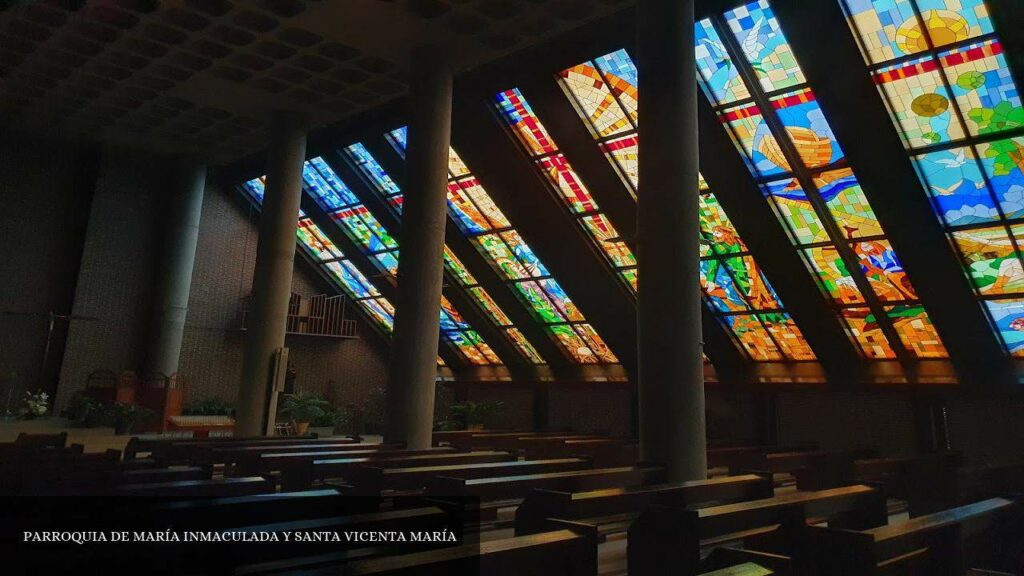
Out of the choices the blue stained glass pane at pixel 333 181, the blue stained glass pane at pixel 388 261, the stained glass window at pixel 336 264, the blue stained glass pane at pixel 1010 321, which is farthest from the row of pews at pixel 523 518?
the stained glass window at pixel 336 264

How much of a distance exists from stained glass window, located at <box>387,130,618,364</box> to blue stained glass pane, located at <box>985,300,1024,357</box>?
6.32 m

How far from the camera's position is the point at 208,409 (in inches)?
572

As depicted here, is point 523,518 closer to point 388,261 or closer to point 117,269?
point 388,261

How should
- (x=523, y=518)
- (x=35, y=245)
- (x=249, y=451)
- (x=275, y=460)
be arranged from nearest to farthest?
(x=523, y=518) < (x=275, y=460) < (x=249, y=451) < (x=35, y=245)

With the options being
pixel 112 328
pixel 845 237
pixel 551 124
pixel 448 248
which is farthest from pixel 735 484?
pixel 112 328

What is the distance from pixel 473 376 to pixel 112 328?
822 cm

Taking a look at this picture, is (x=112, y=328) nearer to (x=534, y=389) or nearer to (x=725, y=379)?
(x=534, y=389)

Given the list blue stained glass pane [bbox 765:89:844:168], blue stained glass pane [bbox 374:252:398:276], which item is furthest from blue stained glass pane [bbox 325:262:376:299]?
blue stained glass pane [bbox 765:89:844:168]

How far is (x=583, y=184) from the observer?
10352mm

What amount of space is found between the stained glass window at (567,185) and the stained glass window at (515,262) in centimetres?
136

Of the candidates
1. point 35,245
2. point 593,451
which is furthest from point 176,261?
point 593,451

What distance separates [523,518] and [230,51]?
8914 millimetres

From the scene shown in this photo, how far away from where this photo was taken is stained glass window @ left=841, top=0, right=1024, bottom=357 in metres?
6.59

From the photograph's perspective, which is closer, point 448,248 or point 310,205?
point 448,248
